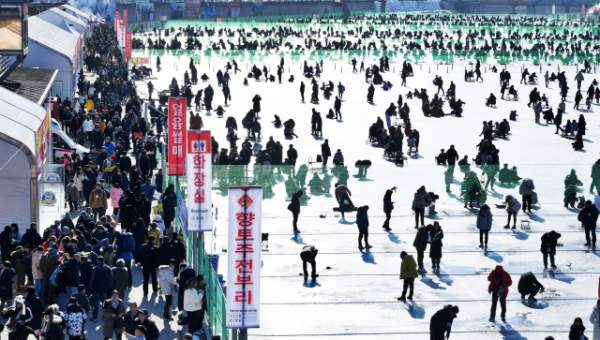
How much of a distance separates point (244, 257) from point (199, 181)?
5703 mm

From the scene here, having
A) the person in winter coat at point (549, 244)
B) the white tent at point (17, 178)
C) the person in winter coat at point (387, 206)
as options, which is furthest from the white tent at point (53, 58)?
the person in winter coat at point (549, 244)

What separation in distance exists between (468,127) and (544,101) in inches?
297

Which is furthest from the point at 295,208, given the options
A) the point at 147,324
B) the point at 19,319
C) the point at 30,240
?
the point at 147,324

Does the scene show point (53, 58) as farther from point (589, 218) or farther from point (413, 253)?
point (589, 218)

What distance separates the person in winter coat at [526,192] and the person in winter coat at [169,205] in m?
7.09

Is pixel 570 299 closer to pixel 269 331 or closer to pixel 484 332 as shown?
pixel 484 332

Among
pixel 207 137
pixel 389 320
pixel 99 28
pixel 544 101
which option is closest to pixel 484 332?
pixel 389 320

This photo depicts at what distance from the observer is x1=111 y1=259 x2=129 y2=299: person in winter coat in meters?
16.5

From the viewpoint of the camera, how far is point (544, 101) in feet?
158

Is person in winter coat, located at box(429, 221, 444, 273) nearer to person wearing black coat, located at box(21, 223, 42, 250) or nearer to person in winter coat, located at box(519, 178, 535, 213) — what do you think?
person in winter coat, located at box(519, 178, 535, 213)

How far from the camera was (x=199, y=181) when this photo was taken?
18.6m

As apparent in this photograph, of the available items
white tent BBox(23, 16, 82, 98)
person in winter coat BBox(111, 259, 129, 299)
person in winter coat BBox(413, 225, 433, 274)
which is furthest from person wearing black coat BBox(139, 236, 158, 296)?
white tent BBox(23, 16, 82, 98)

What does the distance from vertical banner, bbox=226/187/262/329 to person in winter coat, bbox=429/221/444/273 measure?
7246 mm

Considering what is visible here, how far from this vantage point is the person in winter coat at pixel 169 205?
2175 cm
